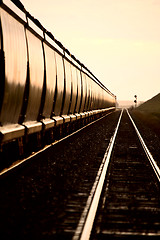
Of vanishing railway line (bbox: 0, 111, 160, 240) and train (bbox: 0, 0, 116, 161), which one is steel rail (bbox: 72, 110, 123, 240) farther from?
train (bbox: 0, 0, 116, 161)

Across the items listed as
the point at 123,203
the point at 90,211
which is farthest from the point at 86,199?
the point at 90,211

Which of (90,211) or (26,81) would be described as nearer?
(90,211)

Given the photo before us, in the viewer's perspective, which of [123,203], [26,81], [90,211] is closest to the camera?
[90,211]

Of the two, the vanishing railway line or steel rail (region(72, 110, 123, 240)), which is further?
the vanishing railway line

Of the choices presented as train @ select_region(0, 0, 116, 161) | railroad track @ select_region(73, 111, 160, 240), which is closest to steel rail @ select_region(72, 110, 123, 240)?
railroad track @ select_region(73, 111, 160, 240)

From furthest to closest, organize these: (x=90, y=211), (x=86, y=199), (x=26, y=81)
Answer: (x=26, y=81), (x=86, y=199), (x=90, y=211)

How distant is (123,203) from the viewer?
6.67 metres

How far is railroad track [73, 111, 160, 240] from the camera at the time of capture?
199 inches

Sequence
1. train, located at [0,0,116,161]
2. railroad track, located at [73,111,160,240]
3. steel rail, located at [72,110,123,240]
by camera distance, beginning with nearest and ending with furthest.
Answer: steel rail, located at [72,110,123,240], railroad track, located at [73,111,160,240], train, located at [0,0,116,161]

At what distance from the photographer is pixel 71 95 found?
18.9 meters

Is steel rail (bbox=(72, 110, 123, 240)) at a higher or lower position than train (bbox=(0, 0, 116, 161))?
lower

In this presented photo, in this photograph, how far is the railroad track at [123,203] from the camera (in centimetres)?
505

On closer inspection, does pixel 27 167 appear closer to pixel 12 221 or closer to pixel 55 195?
pixel 55 195

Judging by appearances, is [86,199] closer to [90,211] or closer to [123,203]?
[123,203]
